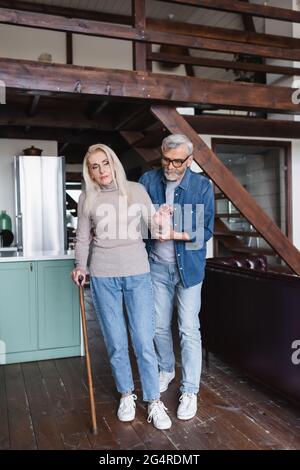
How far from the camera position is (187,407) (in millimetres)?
2521

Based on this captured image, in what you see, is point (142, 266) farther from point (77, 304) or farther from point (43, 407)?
point (77, 304)

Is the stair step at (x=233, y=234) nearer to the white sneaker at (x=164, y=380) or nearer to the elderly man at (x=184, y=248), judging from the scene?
the white sneaker at (x=164, y=380)

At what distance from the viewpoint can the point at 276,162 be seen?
21.7ft

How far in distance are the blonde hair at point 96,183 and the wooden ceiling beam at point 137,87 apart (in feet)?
3.85

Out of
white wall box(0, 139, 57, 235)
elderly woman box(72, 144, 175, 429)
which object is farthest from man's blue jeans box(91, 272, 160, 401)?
white wall box(0, 139, 57, 235)

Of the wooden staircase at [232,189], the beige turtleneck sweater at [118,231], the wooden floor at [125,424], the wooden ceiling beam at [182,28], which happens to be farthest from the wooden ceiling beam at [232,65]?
the wooden floor at [125,424]

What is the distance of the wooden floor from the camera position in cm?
225

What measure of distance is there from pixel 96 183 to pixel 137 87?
140cm

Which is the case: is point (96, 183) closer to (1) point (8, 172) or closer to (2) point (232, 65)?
(2) point (232, 65)

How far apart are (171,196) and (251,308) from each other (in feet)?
2.93

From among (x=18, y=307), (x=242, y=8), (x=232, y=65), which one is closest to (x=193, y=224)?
(x=18, y=307)

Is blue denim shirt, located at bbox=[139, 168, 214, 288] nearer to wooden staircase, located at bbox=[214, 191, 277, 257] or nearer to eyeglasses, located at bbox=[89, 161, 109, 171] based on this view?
eyeglasses, located at bbox=[89, 161, 109, 171]

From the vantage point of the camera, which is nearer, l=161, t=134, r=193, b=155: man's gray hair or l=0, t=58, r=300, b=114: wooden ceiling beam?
l=161, t=134, r=193, b=155: man's gray hair

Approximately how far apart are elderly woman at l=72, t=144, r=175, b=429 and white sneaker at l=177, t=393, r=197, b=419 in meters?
0.12
